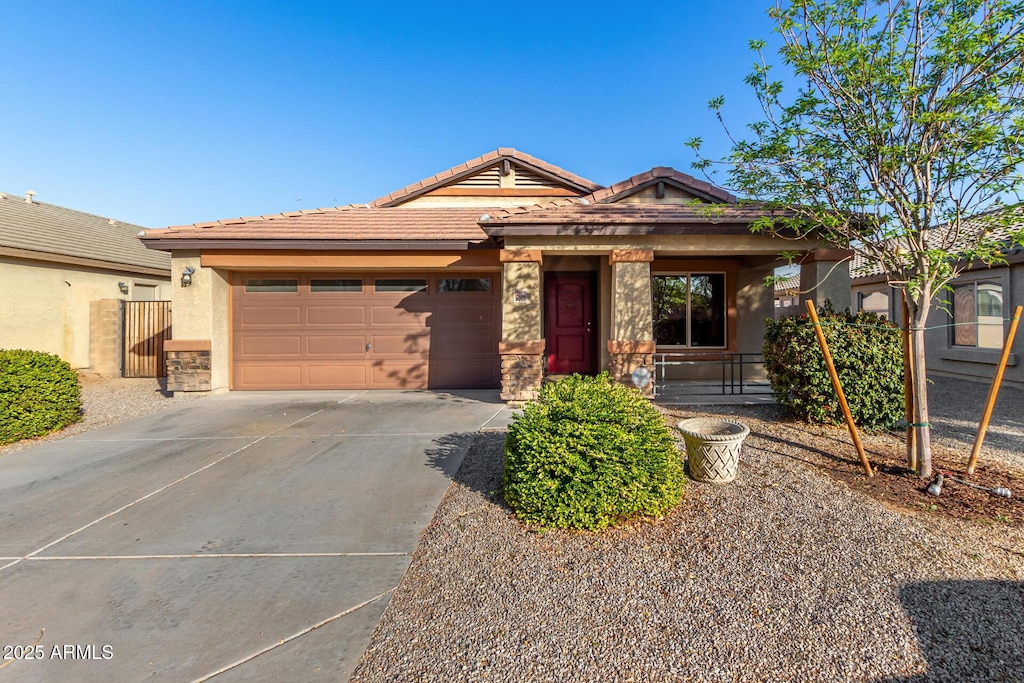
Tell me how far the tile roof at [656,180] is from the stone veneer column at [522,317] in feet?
6.78

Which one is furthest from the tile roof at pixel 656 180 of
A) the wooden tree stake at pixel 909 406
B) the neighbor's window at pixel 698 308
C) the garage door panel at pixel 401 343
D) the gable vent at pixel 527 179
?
the wooden tree stake at pixel 909 406

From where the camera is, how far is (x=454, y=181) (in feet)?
37.7

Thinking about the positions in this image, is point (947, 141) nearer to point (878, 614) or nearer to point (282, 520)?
point (878, 614)

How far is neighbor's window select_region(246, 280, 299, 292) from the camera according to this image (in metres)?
9.91

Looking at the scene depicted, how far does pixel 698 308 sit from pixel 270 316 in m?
9.17

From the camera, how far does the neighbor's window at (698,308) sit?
10492 millimetres

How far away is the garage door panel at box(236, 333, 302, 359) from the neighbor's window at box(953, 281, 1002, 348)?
564 inches

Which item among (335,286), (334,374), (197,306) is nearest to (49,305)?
(197,306)

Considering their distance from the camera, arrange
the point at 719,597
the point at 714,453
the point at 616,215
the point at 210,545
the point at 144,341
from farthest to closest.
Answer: the point at 144,341 < the point at 616,215 < the point at 714,453 < the point at 210,545 < the point at 719,597

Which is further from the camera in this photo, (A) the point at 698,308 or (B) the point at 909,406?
(A) the point at 698,308

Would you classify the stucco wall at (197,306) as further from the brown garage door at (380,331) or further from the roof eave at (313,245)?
the brown garage door at (380,331)

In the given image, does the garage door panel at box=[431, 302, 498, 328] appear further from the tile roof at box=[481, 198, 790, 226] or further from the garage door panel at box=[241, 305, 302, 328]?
the garage door panel at box=[241, 305, 302, 328]

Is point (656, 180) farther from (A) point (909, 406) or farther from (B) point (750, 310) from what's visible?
(A) point (909, 406)

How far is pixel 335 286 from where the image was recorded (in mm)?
10008
